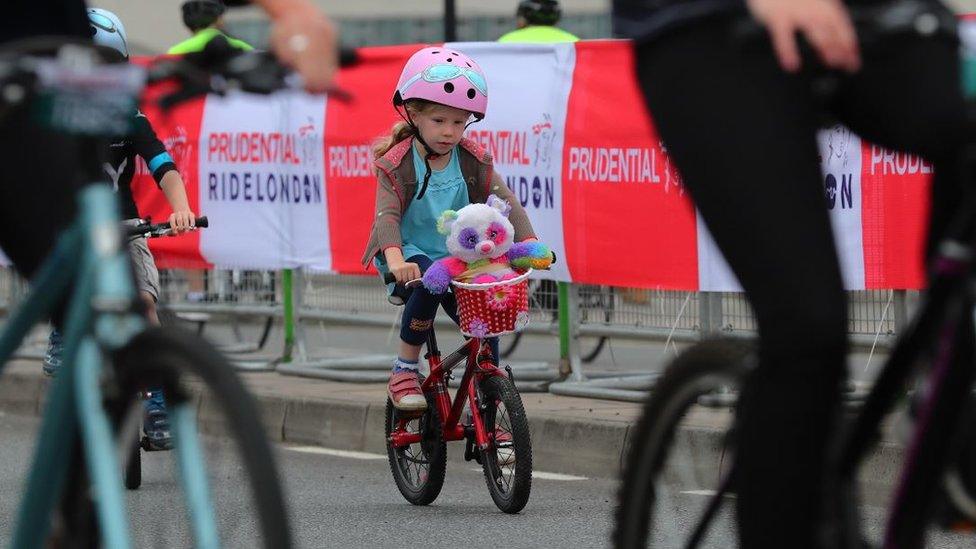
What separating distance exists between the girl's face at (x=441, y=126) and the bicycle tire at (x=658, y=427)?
436 centimetres

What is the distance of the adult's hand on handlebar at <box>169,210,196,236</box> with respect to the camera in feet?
25.0

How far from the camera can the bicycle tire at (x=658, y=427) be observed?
11.1 ft

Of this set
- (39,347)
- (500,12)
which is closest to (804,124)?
(39,347)

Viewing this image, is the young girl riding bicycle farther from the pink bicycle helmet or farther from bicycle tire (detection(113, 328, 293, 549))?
bicycle tire (detection(113, 328, 293, 549))

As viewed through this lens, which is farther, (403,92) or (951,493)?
(403,92)

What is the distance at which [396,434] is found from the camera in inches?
307

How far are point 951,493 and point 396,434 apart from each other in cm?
479

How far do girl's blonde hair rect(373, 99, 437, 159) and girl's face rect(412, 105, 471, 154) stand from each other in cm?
2

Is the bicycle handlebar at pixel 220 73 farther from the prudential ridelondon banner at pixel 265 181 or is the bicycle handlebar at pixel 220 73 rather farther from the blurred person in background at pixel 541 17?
the blurred person in background at pixel 541 17

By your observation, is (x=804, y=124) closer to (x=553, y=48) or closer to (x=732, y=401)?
(x=732, y=401)

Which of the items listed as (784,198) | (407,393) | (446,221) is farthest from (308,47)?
(407,393)

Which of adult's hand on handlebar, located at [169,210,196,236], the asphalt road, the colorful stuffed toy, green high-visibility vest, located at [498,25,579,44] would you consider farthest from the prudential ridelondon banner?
the colorful stuffed toy

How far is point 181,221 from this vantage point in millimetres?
7656

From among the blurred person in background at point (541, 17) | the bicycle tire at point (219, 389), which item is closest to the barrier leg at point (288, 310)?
the blurred person in background at point (541, 17)
